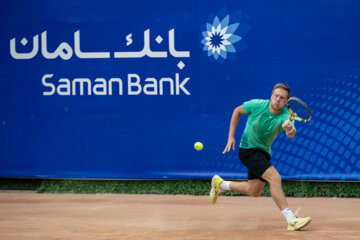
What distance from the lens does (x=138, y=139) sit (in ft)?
23.8

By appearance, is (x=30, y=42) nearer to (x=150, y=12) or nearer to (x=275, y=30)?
(x=150, y=12)

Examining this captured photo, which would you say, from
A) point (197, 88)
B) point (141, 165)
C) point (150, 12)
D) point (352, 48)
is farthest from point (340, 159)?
point (150, 12)

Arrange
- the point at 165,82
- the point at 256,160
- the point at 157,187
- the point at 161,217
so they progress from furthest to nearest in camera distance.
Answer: the point at 157,187 < the point at 165,82 < the point at 161,217 < the point at 256,160

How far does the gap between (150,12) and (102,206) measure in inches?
85.8

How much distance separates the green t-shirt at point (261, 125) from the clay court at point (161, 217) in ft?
2.27

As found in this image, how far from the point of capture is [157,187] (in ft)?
24.3

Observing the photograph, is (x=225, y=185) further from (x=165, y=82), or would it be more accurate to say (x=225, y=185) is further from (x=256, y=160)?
(x=165, y=82)

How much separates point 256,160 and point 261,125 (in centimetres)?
28

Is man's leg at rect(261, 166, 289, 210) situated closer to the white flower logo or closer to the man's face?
the man's face

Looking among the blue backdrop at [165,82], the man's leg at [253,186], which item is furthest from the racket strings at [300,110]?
the blue backdrop at [165,82]

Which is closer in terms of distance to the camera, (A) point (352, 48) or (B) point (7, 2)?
(A) point (352, 48)

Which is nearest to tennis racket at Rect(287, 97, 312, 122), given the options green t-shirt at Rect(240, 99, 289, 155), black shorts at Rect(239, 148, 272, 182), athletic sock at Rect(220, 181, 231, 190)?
green t-shirt at Rect(240, 99, 289, 155)

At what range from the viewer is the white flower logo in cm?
706

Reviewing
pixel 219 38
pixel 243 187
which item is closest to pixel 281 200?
pixel 243 187
